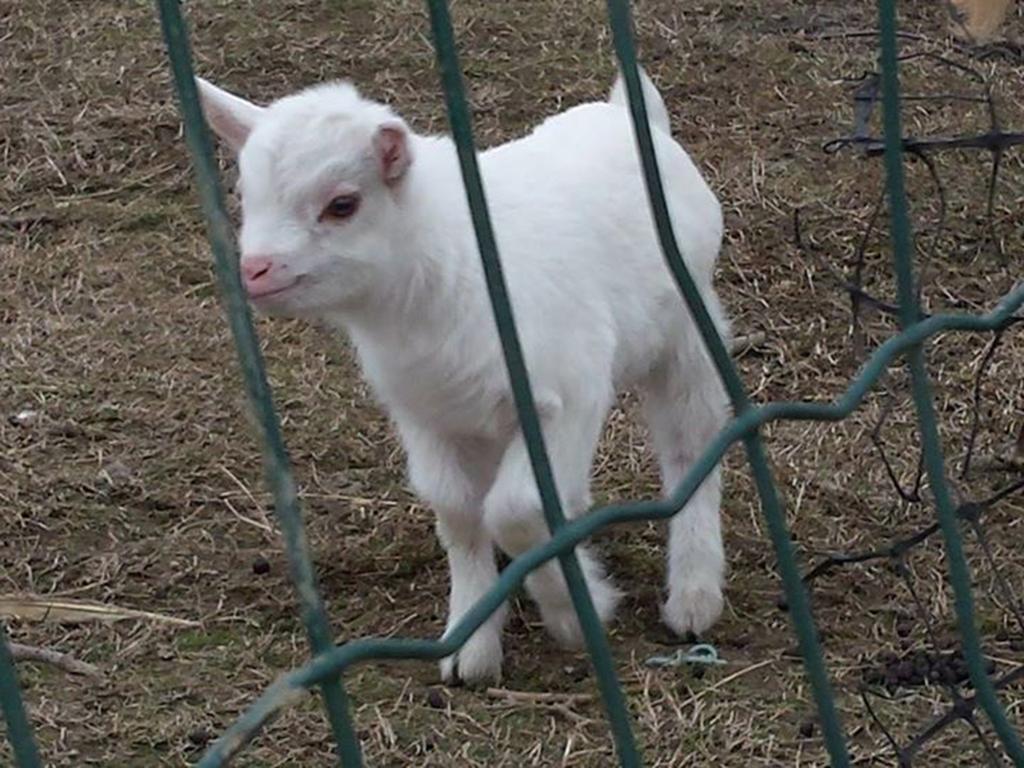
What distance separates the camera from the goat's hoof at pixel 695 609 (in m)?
3.40

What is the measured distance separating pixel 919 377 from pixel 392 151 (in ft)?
3.88

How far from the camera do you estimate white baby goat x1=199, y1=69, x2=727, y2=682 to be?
2.67m

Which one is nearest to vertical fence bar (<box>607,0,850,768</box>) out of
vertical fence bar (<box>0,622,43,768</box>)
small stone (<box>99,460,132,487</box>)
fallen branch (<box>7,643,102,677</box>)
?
vertical fence bar (<box>0,622,43,768</box>)

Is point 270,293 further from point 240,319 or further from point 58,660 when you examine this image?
point 240,319

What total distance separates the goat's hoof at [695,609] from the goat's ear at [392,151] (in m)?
0.99

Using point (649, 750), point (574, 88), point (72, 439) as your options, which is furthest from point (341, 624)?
point (574, 88)

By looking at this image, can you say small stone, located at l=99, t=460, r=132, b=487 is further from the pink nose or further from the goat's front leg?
the pink nose

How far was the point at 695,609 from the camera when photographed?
340cm

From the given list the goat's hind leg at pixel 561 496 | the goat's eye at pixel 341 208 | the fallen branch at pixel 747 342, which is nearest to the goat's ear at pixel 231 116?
the goat's eye at pixel 341 208

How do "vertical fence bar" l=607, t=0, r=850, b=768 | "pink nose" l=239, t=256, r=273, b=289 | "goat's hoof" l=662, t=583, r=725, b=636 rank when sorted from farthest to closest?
"goat's hoof" l=662, t=583, r=725, b=636 → "pink nose" l=239, t=256, r=273, b=289 → "vertical fence bar" l=607, t=0, r=850, b=768

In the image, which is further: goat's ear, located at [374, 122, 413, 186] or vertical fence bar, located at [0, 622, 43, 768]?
goat's ear, located at [374, 122, 413, 186]

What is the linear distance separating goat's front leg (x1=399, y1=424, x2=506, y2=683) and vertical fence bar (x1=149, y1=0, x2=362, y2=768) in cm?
193

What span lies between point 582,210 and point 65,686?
1.11 m

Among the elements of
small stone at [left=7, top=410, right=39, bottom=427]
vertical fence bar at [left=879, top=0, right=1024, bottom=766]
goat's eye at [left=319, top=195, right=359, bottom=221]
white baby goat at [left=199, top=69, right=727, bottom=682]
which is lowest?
small stone at [left=7, top=410, right=39, bottom=427]
